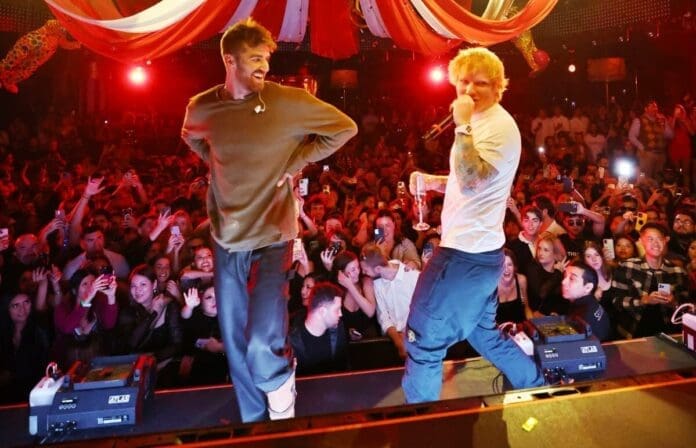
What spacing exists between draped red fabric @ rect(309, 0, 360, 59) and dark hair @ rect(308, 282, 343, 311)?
102 inches

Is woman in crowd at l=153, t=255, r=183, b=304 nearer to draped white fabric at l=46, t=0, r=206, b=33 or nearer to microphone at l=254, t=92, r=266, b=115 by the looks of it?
draped white fabric at l=46, t=0, r=206, b=33

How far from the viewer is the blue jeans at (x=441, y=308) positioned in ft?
6.89

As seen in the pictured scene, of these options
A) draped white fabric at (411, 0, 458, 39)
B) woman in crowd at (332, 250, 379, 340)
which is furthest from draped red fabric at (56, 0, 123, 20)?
woman in crowd at (332, 250, 379, 340)

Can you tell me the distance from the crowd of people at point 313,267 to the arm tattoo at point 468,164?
20.4 inches

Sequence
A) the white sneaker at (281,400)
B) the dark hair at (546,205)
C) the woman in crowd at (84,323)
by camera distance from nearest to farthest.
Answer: the white sneaker at (281,400) < the woman in crowd at (84,323) < the dark hair at (546,205)

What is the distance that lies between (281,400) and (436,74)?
9969 millimetres

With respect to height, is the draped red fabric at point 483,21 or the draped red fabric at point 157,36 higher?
the draped red fabric at point 483,21

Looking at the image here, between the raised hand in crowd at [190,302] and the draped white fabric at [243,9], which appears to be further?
the draped white fabric at [243,9]

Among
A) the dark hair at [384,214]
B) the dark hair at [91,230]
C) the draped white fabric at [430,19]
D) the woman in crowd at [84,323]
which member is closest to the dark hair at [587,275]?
the dark hair at [384,214]

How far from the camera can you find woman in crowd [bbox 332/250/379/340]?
3.88m

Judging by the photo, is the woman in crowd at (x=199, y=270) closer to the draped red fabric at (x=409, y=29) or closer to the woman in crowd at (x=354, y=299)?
the woman in crowd at (x=354, y=299)

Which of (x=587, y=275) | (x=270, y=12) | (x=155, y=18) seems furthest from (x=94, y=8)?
(x=587, y=275)

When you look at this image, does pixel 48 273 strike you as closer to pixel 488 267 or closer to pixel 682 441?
pixel 488 267

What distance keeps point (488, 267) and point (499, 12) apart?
296cm
